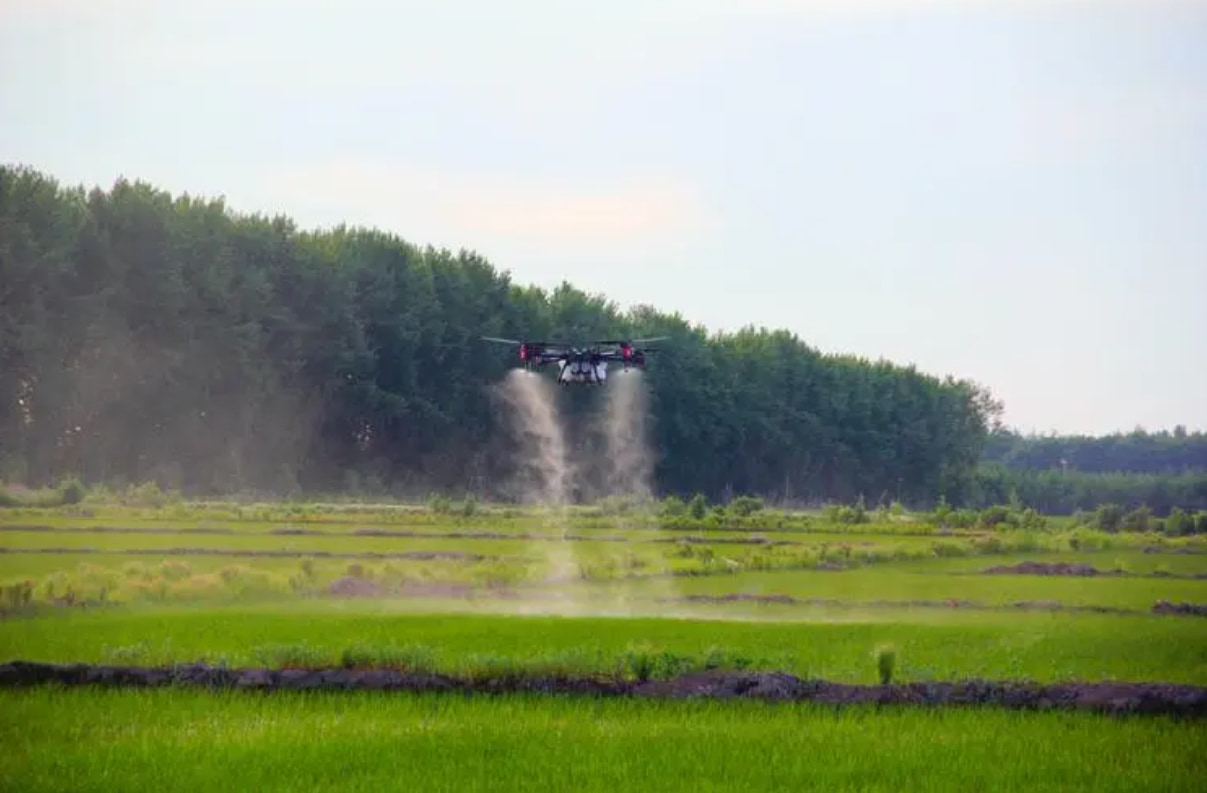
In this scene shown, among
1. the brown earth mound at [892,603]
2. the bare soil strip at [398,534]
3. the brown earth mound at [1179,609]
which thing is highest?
the bare soil strip at [398,534]

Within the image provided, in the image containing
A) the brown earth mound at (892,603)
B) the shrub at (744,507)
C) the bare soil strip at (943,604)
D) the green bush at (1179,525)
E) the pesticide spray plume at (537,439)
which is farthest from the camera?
the pesticide spray plume at (537,439)

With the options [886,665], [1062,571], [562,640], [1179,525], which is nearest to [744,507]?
[1179,525]

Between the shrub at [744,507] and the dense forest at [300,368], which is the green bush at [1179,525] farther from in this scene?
the dense forest at [300,368]

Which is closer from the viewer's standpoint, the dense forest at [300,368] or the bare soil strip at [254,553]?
the bare soil strip at [254,553]

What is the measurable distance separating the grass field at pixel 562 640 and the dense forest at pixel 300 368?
10.6m

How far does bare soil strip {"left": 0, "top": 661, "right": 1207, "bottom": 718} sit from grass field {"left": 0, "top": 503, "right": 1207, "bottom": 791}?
1.56ft

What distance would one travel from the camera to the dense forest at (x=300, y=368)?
6338cm

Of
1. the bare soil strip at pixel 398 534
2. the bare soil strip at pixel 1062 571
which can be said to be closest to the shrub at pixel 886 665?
the bare soil strip at pixel 1062 571

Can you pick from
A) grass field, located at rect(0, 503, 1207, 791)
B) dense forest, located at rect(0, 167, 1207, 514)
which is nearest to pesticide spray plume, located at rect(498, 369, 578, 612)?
dense forest, located at rect(0, 167, 1207, 514)

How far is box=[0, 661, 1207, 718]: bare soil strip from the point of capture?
62.4ft

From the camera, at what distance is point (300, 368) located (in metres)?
74.4

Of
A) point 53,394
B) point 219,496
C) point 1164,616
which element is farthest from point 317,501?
point 1164,616

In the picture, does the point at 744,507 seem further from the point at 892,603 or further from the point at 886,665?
the point at 886,665

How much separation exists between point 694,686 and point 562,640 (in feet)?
21.8
